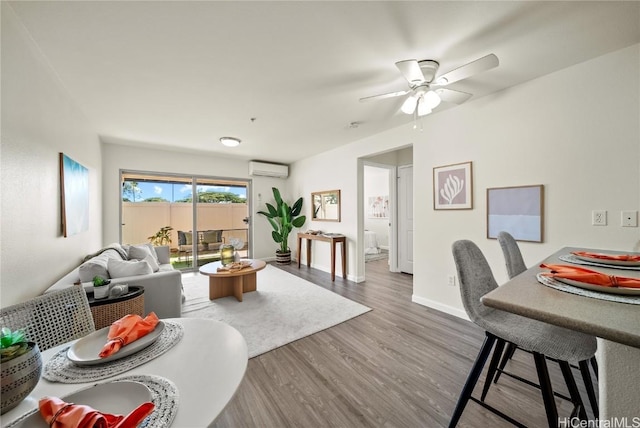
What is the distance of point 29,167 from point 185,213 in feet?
11.7

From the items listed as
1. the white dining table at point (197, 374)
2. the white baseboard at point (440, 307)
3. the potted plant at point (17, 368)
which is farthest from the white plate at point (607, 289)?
the white baseboard at point (440, 307)

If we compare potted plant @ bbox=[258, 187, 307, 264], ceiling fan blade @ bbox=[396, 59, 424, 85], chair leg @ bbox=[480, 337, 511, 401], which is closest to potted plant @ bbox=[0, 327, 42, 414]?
chair leg @ bbox=[480, 337, 511, 401]

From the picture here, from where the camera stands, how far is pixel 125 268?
2.23m

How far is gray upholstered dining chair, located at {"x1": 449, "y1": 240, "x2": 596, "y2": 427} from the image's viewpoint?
1.07m

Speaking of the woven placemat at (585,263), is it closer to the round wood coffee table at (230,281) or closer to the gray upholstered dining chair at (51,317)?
the gray upholstered dining chair at (51,317)

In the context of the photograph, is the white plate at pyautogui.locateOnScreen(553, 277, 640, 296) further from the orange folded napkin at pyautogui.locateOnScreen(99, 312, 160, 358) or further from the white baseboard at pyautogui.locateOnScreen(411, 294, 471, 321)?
the white baseboard at pyautogui.locateOnScreen(411, 294, 471, 321)

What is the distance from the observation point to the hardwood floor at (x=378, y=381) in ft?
4.73

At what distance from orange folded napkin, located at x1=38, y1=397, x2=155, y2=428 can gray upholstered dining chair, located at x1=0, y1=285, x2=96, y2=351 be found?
64 centimetres

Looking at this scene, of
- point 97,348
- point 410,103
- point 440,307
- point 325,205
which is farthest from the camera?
point 325,205

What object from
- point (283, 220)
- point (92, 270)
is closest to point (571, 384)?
point (92, 270)

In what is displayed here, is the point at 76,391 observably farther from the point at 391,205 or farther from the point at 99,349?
the point at 391,205

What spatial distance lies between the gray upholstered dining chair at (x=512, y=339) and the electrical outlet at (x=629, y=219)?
1270mm

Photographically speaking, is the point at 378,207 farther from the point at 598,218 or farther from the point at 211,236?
the point at 598,218

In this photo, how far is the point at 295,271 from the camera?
4.82 metres
